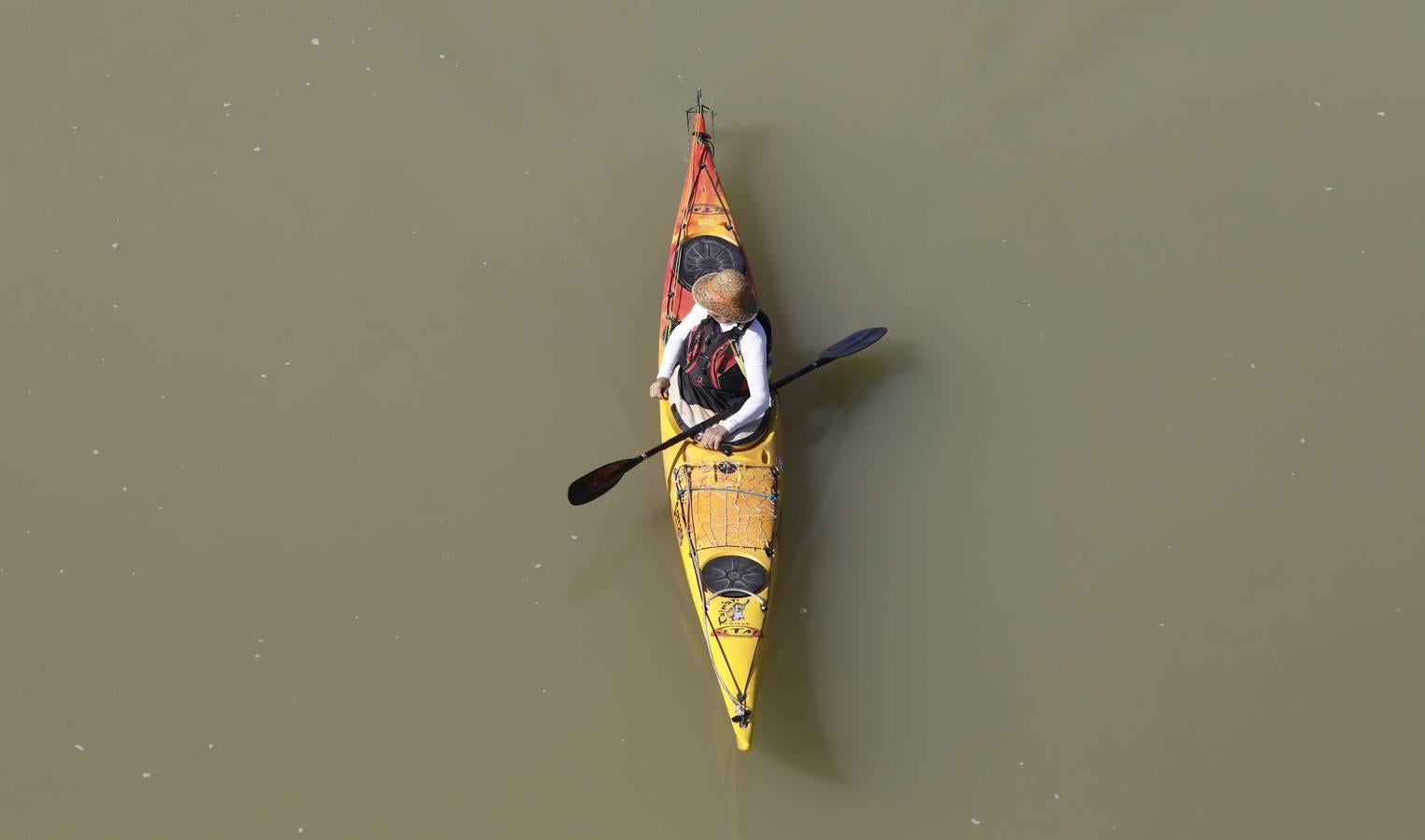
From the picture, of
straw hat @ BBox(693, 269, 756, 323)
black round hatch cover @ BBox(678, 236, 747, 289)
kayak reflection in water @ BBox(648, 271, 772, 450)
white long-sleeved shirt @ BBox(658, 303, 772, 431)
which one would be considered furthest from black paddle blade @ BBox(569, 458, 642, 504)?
black round hatch cover @ BBox(678, 236, 747, 289)

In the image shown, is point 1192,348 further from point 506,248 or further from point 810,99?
point 506,248

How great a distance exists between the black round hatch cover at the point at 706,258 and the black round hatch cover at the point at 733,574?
1.19 meters

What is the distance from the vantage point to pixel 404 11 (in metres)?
5.98

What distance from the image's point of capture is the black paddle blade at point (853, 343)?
516 centimetres

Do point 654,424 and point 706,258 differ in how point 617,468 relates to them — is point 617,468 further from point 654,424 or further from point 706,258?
point 706,258

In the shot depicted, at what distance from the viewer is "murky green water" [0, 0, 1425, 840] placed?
4.84m

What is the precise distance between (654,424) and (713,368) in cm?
58

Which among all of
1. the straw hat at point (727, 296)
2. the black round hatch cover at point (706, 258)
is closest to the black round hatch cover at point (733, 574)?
the straw hat at point (727, 296)

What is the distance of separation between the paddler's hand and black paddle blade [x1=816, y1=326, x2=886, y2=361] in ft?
2.07

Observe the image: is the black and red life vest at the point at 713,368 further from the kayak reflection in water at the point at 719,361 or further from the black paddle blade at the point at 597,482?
the black paddle blade at the point at 597,482

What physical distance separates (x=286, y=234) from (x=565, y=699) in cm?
238

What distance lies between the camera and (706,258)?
5262mm

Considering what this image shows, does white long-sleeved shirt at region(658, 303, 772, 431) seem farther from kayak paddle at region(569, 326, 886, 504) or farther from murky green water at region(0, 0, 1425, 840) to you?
murky green water at region(0, 0, 1425, 840)

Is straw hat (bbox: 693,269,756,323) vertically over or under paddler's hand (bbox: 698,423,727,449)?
over
